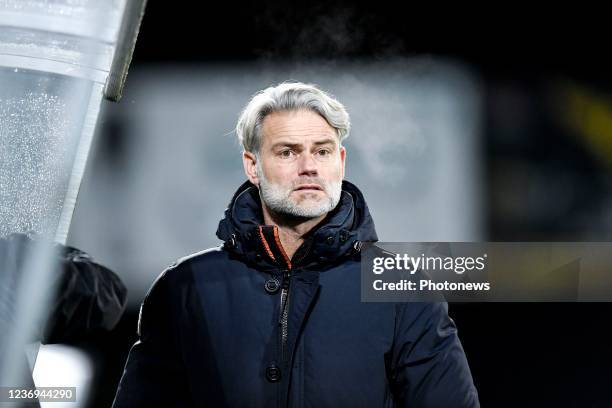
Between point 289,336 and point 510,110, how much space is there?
1.66 metres

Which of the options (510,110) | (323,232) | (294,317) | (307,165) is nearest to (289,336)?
(294,317)

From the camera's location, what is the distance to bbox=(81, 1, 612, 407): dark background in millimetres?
2414

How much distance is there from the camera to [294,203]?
3.83 ft

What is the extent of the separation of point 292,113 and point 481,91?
4.72 feet

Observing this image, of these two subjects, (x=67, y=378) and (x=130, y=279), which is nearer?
(x=67, y=378)

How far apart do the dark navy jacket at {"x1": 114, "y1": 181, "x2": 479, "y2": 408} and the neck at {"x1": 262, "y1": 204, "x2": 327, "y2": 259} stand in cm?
1

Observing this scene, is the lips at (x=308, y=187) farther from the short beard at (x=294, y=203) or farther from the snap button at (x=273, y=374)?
the snap button at (x=273, y=374)

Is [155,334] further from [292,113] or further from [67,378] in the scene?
[67,378]

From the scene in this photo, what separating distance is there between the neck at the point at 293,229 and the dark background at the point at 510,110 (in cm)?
134

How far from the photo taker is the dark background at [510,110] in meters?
2.41

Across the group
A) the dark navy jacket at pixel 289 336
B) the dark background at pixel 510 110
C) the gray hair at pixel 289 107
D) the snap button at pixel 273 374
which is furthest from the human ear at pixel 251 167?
the dark background at pixel 510 110

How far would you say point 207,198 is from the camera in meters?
2.48

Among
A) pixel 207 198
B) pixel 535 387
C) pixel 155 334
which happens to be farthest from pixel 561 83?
pixel 155 334

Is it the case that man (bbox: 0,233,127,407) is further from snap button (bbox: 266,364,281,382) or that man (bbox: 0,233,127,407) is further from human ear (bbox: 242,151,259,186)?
human ear (bbox: 242,151,259,186)
